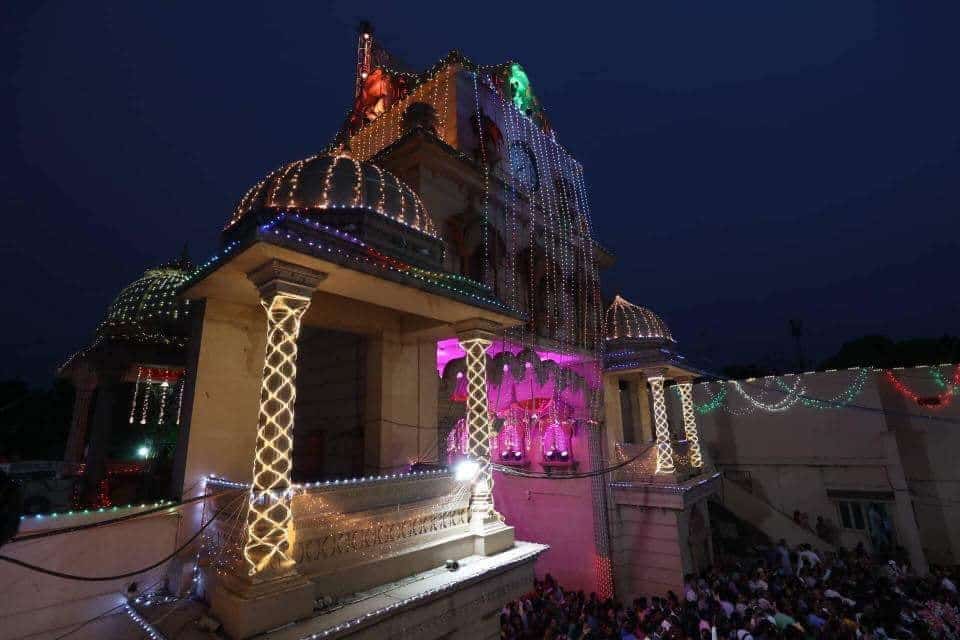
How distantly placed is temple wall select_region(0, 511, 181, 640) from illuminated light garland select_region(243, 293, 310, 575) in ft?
9.39

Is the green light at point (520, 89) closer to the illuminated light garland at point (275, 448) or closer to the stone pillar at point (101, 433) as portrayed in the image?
the illuminated light garland at point (275, 448)

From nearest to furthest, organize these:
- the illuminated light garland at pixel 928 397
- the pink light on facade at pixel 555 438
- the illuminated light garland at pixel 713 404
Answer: the pink light on facade at pixel 555 438 < the illuminated light garland at pixel 928 397 < the illuminated light garland at pixel 713 404

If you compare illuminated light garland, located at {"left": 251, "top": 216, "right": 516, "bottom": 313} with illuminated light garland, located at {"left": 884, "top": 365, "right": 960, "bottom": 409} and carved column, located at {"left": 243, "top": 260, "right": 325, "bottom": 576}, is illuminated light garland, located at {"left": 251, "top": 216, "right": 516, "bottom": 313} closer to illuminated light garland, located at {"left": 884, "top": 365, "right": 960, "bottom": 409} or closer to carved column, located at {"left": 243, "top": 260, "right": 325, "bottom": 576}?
carved column, located at {"left": 243, "top": 260, "right": 325, "bottom": 576}

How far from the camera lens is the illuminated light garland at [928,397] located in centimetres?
1769

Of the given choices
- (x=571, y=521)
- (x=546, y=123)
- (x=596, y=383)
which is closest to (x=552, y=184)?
(x=546, y=123)

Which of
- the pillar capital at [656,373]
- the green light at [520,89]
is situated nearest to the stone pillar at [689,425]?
the pillar capital at [656,373]

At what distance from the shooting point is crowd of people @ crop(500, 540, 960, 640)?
32.5 ft

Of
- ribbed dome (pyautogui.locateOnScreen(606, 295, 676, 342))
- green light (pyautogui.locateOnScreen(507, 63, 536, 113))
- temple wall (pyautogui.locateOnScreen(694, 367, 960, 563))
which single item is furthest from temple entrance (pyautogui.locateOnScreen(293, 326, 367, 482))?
temple wall (pyautogui.locateOnScreen(694, 367, 960, 563))

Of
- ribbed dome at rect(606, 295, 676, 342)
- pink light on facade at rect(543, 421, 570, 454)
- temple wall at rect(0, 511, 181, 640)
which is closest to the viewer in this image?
temple wall at rect(0, 511, 181, 640)

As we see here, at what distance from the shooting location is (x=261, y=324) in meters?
8.63

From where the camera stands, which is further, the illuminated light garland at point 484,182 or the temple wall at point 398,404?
the illuminated light garland at point 484,182

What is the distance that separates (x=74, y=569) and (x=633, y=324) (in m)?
17.8

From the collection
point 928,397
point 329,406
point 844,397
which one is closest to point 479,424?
point 329,406

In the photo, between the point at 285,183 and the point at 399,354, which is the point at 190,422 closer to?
the point at 399,354
